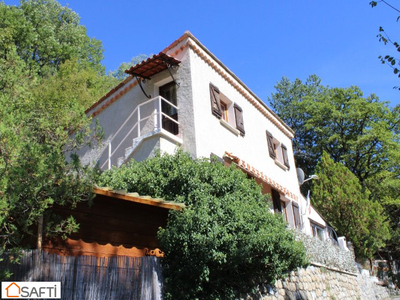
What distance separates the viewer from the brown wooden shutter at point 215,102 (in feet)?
44.6

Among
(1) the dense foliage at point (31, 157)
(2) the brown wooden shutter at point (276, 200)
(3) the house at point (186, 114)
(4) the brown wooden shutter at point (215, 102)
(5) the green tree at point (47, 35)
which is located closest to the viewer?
(1) the dense foliage at point (31, 157)

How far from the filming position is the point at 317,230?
835 inches

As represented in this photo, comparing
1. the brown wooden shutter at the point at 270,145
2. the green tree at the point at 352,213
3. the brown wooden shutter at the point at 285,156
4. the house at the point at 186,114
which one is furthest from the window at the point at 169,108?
the green tree at the point at 352,213

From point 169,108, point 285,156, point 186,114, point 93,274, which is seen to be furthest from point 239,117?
point 93,274

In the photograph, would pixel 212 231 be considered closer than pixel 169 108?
Yes

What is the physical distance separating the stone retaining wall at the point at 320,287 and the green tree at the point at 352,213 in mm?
2008

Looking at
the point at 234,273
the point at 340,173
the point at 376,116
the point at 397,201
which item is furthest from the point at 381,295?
the point at 234,273

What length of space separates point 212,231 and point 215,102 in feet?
21.4

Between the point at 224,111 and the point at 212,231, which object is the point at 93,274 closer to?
the point at 212,231

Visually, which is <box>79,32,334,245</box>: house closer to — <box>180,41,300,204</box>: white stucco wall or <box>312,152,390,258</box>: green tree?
<box>180,41,300,204</box>: white stucco wall

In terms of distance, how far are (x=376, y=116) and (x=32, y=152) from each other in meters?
32.7

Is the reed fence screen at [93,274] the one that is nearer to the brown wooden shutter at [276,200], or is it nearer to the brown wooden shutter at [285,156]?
the brown wooden shutter at [276,200]

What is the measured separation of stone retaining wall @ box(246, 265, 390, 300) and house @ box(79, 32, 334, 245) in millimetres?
2092

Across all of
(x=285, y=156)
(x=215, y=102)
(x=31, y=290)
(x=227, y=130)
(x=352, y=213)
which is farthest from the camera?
(x=352, y=213)
